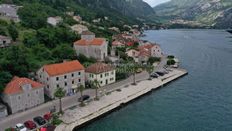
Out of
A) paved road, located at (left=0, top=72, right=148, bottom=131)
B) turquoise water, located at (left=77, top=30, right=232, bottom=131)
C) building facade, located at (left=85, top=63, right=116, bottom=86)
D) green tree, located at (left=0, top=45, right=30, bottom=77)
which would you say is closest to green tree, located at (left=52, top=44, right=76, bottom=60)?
building facade, located at (left=85, top=63, right=116, bottom=86)

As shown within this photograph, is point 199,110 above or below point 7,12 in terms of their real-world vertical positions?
below

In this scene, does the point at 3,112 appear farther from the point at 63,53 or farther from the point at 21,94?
the point at 63,53

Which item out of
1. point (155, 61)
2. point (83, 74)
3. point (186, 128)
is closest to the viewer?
point (186, 128)

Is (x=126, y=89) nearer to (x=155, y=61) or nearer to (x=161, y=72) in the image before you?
(x=161, y=72)

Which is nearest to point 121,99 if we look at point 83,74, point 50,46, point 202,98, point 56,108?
point 83,74

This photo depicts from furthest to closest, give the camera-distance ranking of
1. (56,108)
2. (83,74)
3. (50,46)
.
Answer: (50,46)
(83,74)
(56,108)

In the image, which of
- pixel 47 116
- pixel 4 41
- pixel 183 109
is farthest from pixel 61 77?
pixel 4 41
